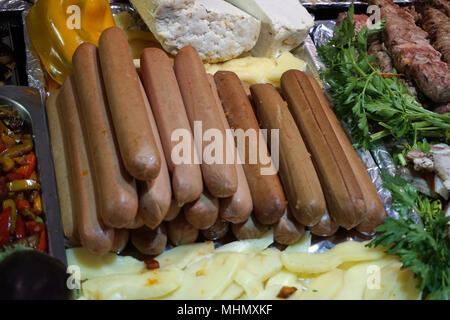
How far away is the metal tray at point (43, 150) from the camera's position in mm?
2484

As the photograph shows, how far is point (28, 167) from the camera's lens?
9.00 ft

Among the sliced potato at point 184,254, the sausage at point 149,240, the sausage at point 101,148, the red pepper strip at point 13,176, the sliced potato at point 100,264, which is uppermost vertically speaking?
the sausage at point 101,148

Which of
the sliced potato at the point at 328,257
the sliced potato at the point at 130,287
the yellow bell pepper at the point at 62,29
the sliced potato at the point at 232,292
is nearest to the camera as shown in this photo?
the sliced potato at the point at 130,287

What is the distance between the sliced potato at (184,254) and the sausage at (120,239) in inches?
8.3

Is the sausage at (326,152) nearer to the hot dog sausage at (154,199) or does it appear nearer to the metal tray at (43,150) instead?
the hot dog sausage at (154,199)

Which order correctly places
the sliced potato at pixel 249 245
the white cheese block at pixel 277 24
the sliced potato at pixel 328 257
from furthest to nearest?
the white cheese block at pixel 277 24
the sliced potato at pixel 249 245
the sliced potato at pixel 328 257

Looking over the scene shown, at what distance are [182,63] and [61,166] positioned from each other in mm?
964

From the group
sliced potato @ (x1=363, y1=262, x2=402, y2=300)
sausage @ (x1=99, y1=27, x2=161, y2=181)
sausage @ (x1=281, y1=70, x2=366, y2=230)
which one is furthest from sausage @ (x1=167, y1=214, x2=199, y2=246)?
sliced potato @ (x1=363, y1=262, x2=402, y2=300)

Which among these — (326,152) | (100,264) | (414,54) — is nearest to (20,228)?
(100,264)

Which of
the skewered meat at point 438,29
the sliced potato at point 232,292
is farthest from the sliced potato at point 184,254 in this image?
the skewered meat at point 438,29

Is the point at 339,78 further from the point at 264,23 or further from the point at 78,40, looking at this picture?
the point at 78,40

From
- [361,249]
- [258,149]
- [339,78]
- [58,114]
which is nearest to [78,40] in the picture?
[58,114]

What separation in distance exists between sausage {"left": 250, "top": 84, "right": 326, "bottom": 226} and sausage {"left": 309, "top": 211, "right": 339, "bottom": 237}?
97mm
